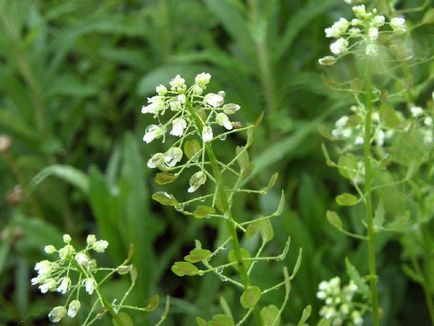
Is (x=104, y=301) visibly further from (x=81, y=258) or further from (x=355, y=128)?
(x=355, y=128)

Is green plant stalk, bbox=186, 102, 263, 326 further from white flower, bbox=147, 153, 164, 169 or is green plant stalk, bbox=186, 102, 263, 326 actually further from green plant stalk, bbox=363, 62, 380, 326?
green plant stalk, bbox=363, 62, 380, 326

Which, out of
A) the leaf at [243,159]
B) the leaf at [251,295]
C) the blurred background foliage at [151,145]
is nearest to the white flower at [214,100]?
the leaf at [243,159]

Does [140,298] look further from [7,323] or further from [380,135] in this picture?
[380,135]

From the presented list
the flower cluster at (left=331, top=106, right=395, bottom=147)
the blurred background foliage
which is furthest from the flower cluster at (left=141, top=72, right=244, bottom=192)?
the blurred background foliage

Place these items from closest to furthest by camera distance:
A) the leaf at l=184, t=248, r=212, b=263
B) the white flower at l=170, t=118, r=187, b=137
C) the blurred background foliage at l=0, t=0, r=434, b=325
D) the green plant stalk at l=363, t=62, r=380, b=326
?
the white flower at l=170, t=118, r=187, b=137
the leaf at l=184, t=248, r=212, b=263
the green plant stalk at l=363, t=62, r=380, b=326
the blurred background foliage at l=0, t=0, r=434, b=325

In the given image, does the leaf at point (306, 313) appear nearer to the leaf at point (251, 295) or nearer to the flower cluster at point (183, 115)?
the leaf at point (251, 295)

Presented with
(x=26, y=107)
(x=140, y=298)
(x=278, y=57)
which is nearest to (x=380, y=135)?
(x=140, y=298)
